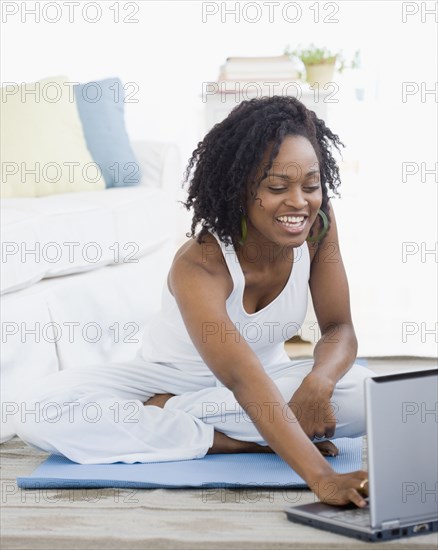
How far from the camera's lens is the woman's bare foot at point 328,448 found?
1.91 metres

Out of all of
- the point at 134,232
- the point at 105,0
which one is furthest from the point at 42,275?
the point at 105,0

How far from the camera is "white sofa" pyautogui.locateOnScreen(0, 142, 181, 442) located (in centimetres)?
229

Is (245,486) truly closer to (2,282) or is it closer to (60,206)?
(2,282)

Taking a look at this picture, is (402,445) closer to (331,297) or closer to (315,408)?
(315,408)

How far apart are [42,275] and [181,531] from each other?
1.07 m

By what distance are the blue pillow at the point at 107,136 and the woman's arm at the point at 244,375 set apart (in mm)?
1508

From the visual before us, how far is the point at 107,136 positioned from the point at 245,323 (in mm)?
1561

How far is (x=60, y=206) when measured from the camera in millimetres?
2711

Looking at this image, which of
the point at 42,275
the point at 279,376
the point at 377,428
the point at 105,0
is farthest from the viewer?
the point at 105,0

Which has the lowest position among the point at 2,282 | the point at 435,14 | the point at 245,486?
the point at 245,486

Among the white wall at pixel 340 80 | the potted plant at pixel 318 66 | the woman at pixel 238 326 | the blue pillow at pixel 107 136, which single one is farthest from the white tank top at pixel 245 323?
the white wall at pixel 340 80

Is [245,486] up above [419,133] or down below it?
below

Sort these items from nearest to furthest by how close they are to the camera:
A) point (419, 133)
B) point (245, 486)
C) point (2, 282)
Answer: point (245, 486) < point (2, 282) < point (419, 133)

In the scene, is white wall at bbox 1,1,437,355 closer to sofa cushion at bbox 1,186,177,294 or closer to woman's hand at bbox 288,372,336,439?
sofa cushion at bbox 1,186,177,294
